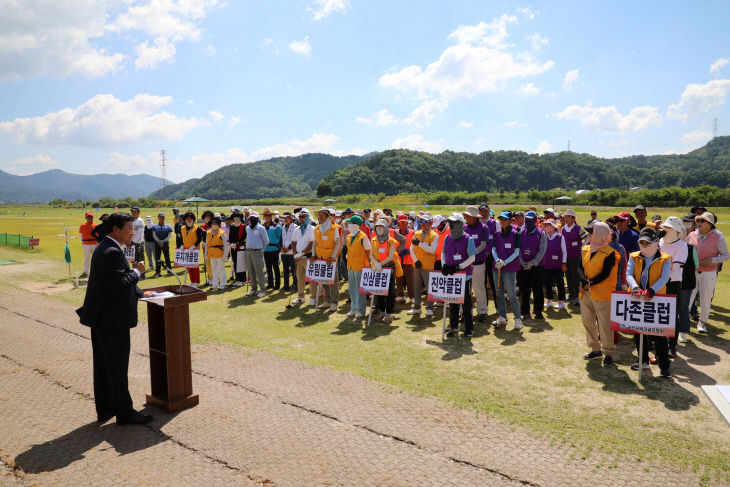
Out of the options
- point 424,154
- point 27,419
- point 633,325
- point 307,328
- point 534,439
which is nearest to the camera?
point 534,439

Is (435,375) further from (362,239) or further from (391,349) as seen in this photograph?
(362,239)

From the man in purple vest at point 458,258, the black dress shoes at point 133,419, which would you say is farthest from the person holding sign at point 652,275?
the black dress shoes at point 133,419

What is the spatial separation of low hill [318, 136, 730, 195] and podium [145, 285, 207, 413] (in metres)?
111

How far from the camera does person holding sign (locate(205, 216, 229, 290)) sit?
1292cm

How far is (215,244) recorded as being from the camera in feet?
42.4

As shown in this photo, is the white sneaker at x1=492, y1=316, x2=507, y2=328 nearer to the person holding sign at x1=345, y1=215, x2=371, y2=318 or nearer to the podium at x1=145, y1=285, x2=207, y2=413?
the person holding sign at x1=345, y1=215, x2=371, y2=318

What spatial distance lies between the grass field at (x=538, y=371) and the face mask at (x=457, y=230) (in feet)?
6.50

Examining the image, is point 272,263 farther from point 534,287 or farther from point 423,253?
point 534,287

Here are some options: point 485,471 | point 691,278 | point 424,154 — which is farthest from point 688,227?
point 424,154

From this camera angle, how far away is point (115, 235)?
193 inches

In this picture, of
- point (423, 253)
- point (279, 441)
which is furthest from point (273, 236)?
point (279, 441)

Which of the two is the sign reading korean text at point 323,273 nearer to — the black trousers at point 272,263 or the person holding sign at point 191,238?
A: the black trousers at point 272,263

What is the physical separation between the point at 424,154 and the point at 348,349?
136m

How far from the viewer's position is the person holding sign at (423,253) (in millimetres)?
9641
